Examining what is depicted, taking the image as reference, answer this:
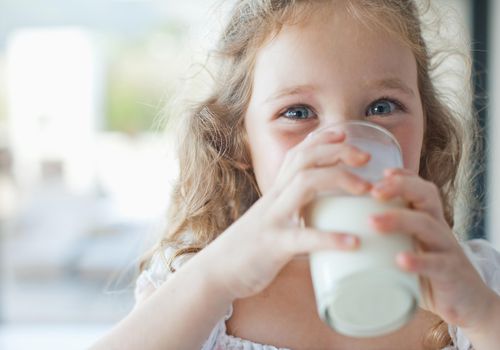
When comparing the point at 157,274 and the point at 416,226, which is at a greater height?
the point at 416,226

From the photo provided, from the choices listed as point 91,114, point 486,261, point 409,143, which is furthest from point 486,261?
point 91,114

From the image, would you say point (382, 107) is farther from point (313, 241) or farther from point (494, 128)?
point (494, 128)

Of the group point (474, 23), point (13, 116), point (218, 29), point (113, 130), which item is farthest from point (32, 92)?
point (474, 23)

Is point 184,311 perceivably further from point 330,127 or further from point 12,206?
point 12,206

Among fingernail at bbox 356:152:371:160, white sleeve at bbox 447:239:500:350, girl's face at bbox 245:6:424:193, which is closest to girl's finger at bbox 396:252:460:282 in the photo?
fingernail at bbox 356:152:371:160

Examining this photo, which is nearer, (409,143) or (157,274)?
(409,143)

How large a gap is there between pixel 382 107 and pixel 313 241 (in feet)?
1.27

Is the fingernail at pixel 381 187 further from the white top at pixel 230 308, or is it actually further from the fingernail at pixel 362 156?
the white top at pixel 230 308

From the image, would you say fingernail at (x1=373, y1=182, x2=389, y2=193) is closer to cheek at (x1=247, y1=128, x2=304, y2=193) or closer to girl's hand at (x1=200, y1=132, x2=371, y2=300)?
girl's hand at (x1=200, y1=132, x2=371, y2=300)

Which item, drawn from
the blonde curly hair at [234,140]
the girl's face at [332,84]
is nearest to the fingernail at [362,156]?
the girl's face at [332,84]

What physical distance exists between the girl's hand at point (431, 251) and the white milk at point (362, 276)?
0.01 m

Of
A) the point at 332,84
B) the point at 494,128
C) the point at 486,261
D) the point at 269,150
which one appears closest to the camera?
the point at 332,84

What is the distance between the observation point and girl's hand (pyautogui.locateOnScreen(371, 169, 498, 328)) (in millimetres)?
615

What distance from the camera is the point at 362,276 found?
1.99 ft
